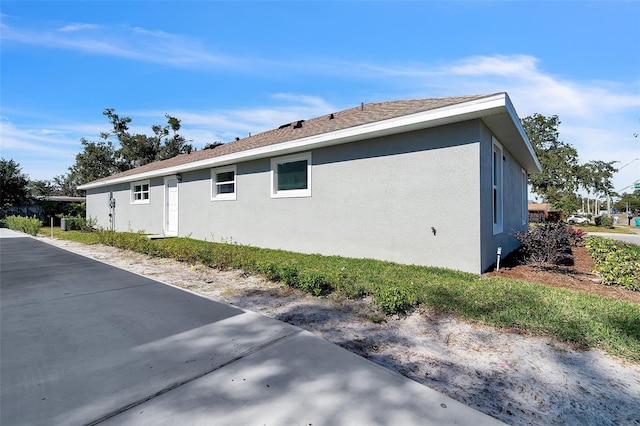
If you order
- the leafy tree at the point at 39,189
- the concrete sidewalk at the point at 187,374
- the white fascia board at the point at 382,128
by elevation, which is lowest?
the concrete sidewalk at the point at 187,374

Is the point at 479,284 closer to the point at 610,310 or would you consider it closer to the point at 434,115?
the point at 610,310

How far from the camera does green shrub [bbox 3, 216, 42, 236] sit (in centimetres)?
1623

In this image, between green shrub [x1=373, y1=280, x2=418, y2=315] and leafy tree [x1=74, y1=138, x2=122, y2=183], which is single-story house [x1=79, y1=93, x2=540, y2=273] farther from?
Answer: leafy tree [x1=74, y1=138, x2=122, y2=183]

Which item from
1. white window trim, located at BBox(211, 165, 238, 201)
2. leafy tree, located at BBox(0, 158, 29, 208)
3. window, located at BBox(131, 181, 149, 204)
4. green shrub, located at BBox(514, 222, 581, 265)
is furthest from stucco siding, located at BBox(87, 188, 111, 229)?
green shrub, located at BBox(514, 222, 581, 265)

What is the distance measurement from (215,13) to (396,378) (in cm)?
924

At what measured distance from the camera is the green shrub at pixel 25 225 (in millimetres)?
16234

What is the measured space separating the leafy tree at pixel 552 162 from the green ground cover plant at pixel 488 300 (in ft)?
118

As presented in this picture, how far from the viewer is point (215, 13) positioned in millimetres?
7891

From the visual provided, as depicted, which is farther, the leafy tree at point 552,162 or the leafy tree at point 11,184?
the leafy tree at point 552,162

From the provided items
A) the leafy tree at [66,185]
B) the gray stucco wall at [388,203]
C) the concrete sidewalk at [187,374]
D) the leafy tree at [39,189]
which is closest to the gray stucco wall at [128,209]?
the gray stucco wall at [388,203]

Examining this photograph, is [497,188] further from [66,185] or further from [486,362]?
[66,185]

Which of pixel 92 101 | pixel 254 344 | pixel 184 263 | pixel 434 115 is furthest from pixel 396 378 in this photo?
pixel 92 101

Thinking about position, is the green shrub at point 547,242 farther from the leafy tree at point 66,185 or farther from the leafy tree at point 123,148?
the leafy tree at point 66,185

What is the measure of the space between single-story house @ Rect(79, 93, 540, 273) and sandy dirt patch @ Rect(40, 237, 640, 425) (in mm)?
2664
